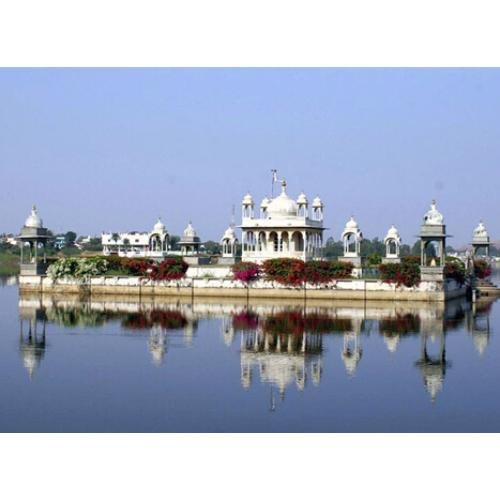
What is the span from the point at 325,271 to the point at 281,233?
5.33 meters

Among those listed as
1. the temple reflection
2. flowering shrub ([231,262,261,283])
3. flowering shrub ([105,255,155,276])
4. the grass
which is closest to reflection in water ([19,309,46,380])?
the temple reflection

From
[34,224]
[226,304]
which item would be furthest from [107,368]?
[34,224]

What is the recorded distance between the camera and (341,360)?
1689 cm

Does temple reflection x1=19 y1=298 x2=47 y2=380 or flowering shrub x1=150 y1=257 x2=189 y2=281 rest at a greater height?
flowering shrub x1=150 y1=257 x2=189 y2=281

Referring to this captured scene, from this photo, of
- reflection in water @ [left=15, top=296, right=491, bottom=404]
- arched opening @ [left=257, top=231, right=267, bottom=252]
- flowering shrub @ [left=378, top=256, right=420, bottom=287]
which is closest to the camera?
reflection in water @ [left=15, top=296, right=491, bottom=404]

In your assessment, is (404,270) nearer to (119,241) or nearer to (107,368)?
(107,368)

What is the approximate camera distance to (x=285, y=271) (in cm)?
2925

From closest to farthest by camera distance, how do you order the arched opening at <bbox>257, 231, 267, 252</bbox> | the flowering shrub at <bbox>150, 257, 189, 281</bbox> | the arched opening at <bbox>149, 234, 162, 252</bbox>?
the flowering shrub at <bbox>150, 257, 189, 281</bbox>, the arched opening at <bbox>257, 231, 267, 252</bbox>, the arched opening at <bbox>149, 234, 162, 252</bbox>

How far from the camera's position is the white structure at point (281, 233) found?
3344cm

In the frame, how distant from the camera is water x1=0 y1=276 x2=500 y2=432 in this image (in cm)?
1201

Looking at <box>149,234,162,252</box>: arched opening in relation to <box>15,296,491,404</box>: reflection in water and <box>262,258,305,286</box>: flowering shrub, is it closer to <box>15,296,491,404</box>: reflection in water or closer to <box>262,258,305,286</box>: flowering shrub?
<box>15,296,491,404</box>: reflection in water

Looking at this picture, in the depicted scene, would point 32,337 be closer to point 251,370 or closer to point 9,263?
point 251,370

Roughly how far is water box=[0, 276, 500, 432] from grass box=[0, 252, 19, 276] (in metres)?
35.4

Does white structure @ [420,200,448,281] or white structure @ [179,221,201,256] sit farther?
white structure @ [179,221,201,256]
